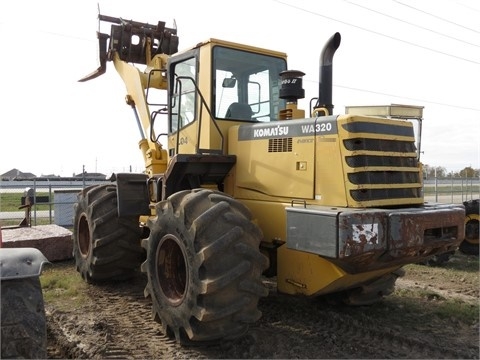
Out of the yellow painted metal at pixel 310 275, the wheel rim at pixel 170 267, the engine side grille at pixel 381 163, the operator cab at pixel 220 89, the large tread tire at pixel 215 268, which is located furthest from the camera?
the operator cab at pixel 220 89

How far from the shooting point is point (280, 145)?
518cm

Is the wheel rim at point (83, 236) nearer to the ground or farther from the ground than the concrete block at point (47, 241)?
farther from the ground

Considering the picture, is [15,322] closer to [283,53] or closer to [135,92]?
[283,53]

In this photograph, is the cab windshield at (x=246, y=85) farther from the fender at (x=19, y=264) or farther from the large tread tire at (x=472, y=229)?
the large tread tire at (x=472, y=229)

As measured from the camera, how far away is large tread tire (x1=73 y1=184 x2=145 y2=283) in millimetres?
6836

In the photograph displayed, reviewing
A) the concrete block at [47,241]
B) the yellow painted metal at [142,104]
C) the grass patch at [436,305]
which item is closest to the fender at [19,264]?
the yellow painted metal at [142,104]

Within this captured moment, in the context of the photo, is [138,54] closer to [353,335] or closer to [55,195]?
[353,335]

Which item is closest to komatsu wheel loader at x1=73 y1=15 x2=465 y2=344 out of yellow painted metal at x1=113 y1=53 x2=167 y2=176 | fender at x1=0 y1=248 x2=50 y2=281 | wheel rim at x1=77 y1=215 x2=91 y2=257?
yellow painted metal at x1=113 y1=53 x2=167 y2=176

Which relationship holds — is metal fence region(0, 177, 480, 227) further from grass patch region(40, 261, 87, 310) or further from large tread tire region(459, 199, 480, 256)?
large tread tire region(459, 199, 480, 256)

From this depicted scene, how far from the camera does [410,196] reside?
16.3 feet

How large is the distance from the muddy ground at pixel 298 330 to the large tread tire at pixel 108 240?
33 cm

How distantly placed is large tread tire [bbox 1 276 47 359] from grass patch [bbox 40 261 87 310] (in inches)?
124

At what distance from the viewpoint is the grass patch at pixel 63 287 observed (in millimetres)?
6285

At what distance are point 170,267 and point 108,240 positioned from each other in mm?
2023
